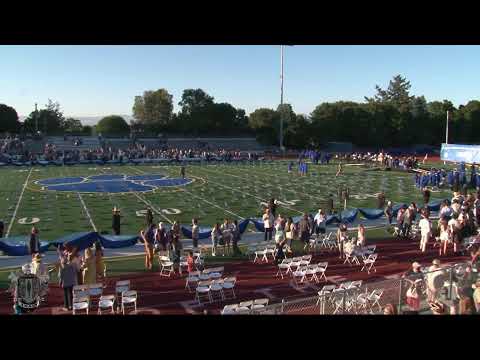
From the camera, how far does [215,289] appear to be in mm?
11805

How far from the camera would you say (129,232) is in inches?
771

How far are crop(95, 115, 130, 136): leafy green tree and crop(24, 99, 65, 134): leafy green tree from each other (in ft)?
20.8

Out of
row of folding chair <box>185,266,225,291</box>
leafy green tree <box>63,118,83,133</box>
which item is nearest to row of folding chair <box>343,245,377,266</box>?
row of folding chair <box>185,266,225,291</box>

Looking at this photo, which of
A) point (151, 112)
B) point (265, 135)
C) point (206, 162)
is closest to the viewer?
point (206, 162)

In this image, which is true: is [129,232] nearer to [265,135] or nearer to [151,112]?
[265,135]

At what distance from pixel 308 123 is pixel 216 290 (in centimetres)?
6949

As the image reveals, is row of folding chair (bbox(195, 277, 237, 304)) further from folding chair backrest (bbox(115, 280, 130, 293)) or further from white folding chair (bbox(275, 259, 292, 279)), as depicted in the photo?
white folding chair (bbox(275, 259, 292, 279))

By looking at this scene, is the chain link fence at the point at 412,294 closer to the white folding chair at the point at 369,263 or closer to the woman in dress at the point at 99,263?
the white folding chair at the point at 369,263

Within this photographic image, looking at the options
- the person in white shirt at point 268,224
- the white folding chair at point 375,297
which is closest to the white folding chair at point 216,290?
the white folding chair at point 375,297

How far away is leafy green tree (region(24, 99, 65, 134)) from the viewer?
3169 inches

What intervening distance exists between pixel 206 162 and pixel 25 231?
33852 mm


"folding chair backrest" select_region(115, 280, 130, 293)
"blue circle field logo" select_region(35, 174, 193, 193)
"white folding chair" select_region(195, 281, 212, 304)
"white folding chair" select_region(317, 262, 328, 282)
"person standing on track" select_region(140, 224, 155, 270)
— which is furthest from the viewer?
"blue circle field logo" select_region(35, 174, 193, 193)

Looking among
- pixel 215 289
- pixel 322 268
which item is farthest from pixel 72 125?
pixel 215 289
